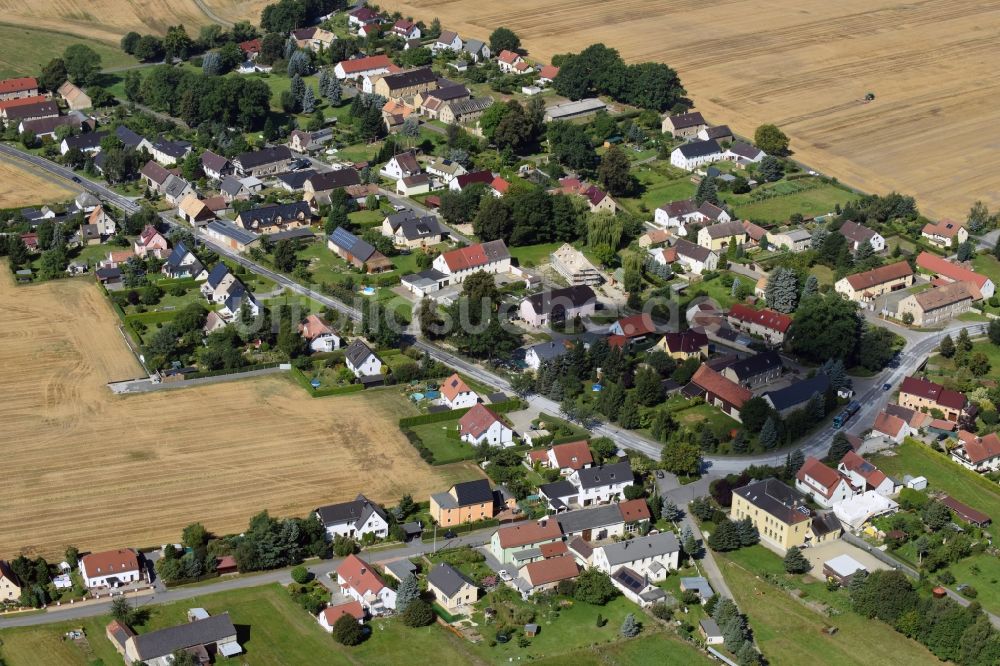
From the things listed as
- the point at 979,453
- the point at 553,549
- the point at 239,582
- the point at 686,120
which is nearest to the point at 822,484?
the point at 979,453

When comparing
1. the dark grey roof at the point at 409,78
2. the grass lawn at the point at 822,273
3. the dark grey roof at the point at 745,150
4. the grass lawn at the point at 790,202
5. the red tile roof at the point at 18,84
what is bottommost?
the grass lawn at the point at 822,273

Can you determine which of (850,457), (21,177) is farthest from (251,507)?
(21,177)

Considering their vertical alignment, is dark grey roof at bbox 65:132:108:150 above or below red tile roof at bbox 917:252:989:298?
above

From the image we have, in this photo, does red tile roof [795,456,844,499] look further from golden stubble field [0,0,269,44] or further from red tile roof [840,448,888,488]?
golden stubble field [0,0,269,44]

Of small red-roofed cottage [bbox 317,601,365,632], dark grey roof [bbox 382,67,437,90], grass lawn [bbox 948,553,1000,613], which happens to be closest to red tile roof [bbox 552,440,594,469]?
small red-roofed cottage [bbox 317,601,365,632]

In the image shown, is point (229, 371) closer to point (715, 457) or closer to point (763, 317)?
point (715, 457)

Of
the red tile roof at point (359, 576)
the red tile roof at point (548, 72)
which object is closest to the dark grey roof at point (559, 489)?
the red tile roof at point (359, 576)

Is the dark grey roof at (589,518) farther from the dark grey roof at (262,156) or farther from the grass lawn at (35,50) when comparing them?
the grass lawn at (35,50)
